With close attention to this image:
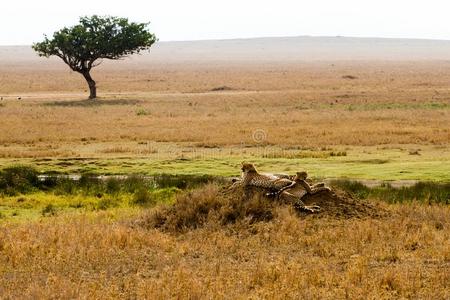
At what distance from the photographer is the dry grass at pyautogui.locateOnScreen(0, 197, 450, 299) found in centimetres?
1099

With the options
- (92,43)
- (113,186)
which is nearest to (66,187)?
(113,186)

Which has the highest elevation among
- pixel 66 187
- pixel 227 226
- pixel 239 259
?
pixel 239 259

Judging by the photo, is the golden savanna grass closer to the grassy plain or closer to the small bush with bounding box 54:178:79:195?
the grassy plain

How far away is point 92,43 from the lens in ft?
217

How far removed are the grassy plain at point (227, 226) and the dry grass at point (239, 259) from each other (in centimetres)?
3

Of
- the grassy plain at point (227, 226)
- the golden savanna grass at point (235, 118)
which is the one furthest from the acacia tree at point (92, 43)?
the grassy plain at point (227, 226)

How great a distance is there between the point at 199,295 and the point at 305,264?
2.81 m

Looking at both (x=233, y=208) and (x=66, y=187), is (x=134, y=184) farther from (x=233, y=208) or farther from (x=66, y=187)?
(x=233, y=208)

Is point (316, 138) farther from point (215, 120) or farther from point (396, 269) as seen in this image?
point (396, 269)

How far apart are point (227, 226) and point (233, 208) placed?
70 centimetres

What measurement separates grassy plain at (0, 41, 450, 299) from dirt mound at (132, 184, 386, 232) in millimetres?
332

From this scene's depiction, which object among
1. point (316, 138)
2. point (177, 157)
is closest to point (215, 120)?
point (316, 138)

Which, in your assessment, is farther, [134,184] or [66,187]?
[66,187]

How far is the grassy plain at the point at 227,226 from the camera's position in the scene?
11.4 m
